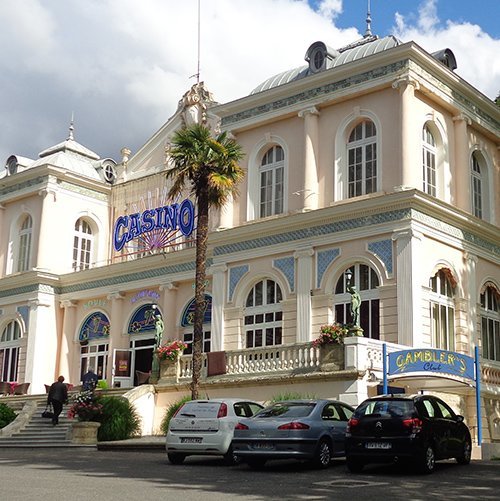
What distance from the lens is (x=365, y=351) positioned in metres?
23.5

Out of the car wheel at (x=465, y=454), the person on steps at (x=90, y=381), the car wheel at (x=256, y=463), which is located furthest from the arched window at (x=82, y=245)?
the car wheel at (x=465, y=454)

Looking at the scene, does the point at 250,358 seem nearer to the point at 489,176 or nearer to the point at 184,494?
the point at 489,176

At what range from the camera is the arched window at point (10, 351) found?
38.4 meters

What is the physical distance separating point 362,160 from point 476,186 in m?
5.16

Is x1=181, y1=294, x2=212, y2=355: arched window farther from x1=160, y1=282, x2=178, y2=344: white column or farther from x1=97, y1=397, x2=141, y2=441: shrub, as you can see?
x1=97, y1=397, x2=141, y2=441: shrub

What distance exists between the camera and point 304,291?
2830 centimetres

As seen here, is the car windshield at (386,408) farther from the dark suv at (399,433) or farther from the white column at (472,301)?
the white column at (472,301)

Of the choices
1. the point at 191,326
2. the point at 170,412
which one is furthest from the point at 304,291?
the point at 191,326

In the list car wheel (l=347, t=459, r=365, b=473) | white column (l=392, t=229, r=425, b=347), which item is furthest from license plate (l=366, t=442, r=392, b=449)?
white column (l=392, t=229, r=425, b=347)

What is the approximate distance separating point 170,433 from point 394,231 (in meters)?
11.6

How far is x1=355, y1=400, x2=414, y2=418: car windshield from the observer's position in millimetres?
15094

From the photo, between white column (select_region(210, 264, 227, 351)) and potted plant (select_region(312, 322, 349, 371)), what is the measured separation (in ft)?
21.8

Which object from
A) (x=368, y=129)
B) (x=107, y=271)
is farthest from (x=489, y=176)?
(x=107, y=271)

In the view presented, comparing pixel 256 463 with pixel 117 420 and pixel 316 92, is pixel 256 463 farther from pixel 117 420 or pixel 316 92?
pixel 316 92
